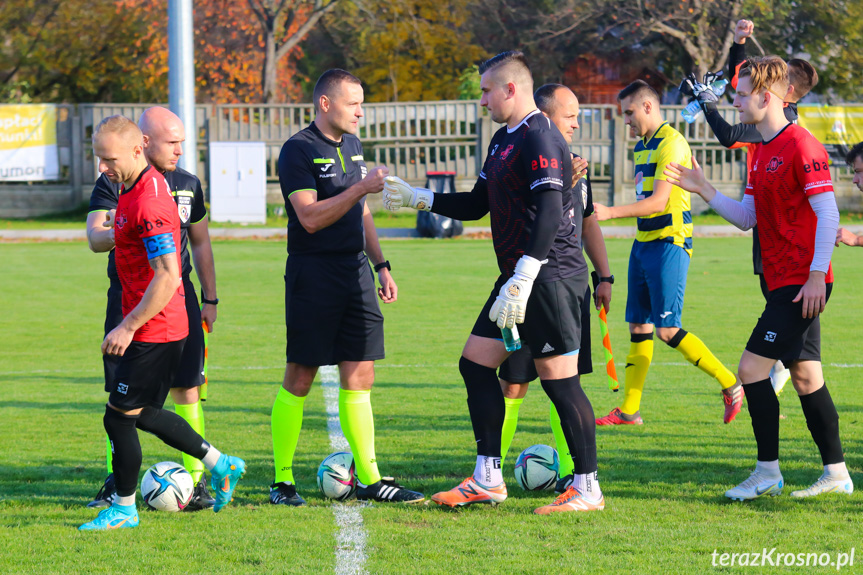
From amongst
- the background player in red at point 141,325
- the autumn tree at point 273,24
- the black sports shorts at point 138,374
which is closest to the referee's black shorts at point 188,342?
the background player in red at point 141,325

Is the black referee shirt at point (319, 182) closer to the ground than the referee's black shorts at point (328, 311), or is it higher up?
higher up

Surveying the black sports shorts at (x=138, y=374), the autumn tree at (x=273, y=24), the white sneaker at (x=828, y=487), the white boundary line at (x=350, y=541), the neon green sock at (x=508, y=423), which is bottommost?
the white boundary line at (x=350, y=541)

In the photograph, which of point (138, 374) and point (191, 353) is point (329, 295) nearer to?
point (191, 353)

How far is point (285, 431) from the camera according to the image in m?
5.34

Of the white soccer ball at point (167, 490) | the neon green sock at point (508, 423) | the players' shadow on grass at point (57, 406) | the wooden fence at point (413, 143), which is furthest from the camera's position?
the wooden fence at point (413, 143)

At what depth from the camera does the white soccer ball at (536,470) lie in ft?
18.1

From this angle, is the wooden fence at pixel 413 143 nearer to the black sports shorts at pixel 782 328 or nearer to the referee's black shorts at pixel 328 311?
the referee's black shorts at pixel 328 311

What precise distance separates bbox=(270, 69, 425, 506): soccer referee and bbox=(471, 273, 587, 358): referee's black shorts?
3.05 feet

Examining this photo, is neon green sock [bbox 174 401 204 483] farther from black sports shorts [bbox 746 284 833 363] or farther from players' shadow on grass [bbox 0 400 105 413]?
black sports shorts [bbox 746 284 833 363]

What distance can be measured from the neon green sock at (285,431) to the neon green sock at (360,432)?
0.26 m

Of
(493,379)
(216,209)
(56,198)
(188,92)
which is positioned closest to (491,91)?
(493,379)

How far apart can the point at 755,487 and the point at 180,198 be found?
352 centimetres

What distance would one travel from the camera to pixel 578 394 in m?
5.07

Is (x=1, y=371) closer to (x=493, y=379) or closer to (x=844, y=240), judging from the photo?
(x=493, y=379)
